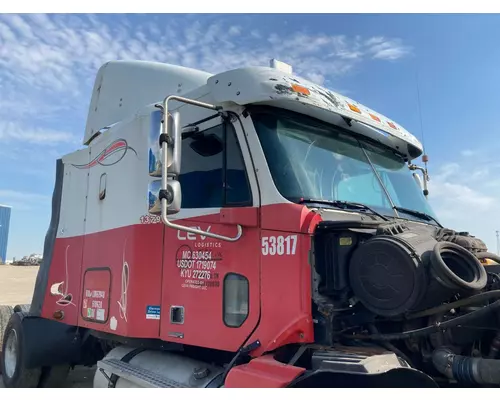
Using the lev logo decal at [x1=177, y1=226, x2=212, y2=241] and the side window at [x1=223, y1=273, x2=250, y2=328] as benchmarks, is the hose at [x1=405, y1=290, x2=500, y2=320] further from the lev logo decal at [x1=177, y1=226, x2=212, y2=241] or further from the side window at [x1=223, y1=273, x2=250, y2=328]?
the lev logo decal at [x1=177, y1=226, x2=212, y2=241]

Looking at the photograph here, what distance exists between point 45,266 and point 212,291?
10.1 ft

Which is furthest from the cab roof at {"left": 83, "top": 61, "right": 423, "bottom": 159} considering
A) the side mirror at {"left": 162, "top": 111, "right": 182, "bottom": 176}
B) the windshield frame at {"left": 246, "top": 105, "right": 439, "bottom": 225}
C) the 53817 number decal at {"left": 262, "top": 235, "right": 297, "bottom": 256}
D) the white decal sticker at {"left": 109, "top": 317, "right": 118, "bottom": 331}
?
the white decal sticker at {"left": 109, "top": 317, "right": 118, "bottom": 331}

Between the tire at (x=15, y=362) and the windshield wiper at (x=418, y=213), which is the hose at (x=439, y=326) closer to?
the windshield wiper at (x=418, y=213)

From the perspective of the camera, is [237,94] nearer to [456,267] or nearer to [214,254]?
[214,254]

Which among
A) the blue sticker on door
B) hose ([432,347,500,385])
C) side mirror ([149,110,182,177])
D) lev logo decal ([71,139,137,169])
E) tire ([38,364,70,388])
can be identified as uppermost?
lev logo decal ([71,139,137,169])

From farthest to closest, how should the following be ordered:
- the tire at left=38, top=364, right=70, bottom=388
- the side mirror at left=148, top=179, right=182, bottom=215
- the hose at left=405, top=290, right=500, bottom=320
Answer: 1. the tire at left=38, top=364, right=70, bottom=388
2. the side mirror at left=148, top=179, right=182, bottom=215
3. the hose at left=405, top=290, right=500, bottom=320

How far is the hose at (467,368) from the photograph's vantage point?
253 centimetres

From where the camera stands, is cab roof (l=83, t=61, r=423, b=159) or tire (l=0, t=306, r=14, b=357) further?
tire (l=0, t=306, r=14, b=357)

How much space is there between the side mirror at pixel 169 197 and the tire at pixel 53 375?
3.36m

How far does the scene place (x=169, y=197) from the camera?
9.73ft

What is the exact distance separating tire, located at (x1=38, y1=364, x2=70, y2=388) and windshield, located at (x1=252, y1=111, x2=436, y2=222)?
12.4 ft

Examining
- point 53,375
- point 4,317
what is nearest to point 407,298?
point 53,375

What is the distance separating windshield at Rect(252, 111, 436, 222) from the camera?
3348 millimetres

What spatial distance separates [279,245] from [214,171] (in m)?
0.88
